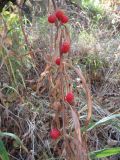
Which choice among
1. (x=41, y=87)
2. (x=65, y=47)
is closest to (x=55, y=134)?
(x=65, y=47)

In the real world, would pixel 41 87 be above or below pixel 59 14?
below

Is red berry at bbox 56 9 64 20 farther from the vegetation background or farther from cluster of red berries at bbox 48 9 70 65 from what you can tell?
the vegetation background

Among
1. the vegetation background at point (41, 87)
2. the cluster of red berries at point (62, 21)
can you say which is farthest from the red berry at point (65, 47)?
the vegetation background at point (41, 87)

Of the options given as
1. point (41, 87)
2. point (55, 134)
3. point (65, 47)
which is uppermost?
point (65, 47)

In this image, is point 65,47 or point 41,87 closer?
point 65,47

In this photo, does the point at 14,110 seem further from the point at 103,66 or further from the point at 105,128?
the point at 103,66

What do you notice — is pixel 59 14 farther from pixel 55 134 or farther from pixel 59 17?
pixel 55 134

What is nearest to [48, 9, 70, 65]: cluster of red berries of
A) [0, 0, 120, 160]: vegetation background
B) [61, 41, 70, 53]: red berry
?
[61, 41, 70, 53]: red berry

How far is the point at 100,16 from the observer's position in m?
3.35

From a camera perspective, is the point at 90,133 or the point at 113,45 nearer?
the point at 90,133

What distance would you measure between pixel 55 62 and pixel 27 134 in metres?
0.77

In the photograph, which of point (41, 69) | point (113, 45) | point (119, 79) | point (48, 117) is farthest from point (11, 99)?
point (113, 45)

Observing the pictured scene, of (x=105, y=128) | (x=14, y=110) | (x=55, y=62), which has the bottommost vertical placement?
(x=105, y=128)

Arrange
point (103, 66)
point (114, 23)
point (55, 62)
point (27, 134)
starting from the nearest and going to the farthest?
point (55, 62) < point (27, 134) < point (103, 66) < point (114, 23)
